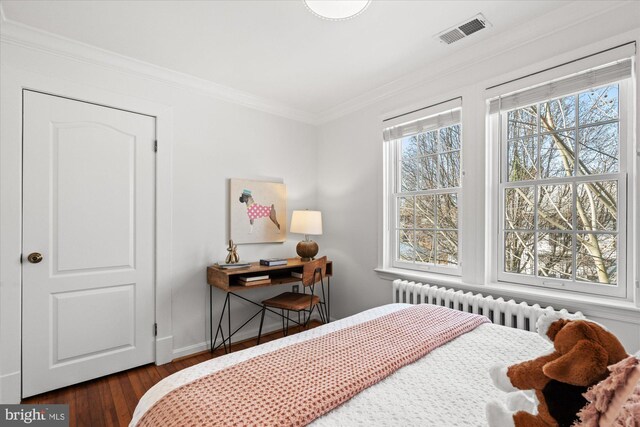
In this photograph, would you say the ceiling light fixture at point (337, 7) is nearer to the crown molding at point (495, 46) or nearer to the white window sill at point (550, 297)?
the crown molding at point (495, 46)

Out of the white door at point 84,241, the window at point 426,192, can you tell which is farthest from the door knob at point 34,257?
the window at point 426,192

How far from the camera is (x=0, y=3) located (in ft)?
6.14

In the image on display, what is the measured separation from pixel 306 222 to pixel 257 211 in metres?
0.54

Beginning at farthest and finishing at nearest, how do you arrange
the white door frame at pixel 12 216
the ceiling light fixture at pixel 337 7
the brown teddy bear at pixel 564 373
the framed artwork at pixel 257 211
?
the framed artwork at pixel 257 211 → the white door frame at pixel 12 216 → the ceiling light fixture at pixel 337 7 → the brown teddy bear at pixel 564 373

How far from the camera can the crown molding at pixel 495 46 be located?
1.87 meters

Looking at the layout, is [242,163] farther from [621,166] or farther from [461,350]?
[621,166]

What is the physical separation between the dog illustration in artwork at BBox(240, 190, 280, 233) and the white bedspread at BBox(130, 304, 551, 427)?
6.14 ft

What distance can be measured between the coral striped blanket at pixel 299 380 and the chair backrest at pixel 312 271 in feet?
3.93

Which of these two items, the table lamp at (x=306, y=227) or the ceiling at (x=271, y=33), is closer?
the ceiling at (x=271, y=33)

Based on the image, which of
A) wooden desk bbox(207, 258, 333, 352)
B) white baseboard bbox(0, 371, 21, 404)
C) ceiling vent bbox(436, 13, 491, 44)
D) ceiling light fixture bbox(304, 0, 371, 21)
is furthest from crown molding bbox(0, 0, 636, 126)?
white baseboard bbox(0, 371, 21, 404)

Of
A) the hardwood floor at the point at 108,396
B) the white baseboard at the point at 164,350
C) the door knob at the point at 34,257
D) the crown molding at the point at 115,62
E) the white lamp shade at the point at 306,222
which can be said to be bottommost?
the hardwood floor at the point at 108,396

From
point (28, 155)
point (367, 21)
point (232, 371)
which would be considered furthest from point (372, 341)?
point (28, 155)

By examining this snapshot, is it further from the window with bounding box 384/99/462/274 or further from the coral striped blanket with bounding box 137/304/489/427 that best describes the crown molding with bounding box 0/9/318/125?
the coral striped blanket with bounding box 137/304/489/427

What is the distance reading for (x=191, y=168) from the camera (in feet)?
9.45
